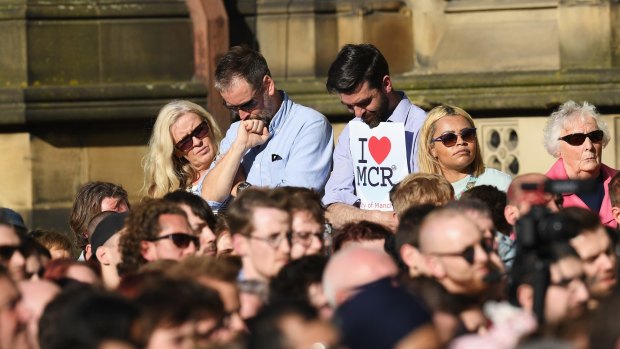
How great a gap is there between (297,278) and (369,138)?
2.30m

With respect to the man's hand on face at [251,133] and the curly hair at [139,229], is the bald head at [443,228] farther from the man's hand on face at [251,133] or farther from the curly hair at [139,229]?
the man's hand on face at [251,133]

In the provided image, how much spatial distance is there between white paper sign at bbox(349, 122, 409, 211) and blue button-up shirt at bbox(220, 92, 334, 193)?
157mm

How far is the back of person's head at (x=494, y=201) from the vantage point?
9172 millimetres

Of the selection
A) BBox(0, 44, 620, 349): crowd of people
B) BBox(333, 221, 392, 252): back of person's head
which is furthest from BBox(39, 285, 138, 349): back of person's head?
BBox(333, 221, 392, 252): back of person's head

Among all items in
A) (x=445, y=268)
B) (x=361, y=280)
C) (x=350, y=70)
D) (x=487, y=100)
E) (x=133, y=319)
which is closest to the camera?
(x=133, y=319)

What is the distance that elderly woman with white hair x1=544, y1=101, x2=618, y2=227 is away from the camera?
33.1 feet

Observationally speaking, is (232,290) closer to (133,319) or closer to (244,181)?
(133,319)

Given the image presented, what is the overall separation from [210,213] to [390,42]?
5046 mm

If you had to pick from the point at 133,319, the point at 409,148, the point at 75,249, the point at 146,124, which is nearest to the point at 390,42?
the point at 146,124

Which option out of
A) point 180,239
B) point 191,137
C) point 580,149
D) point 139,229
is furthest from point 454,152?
point 139,229

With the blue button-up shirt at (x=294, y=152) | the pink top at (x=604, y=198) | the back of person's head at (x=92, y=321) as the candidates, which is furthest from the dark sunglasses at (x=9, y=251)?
the pink top at (x=604, y=198)

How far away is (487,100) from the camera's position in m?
13.4

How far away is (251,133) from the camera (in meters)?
9.91

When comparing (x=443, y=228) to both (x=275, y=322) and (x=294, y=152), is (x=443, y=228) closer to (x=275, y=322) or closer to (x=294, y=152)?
(x=275, y=322)
